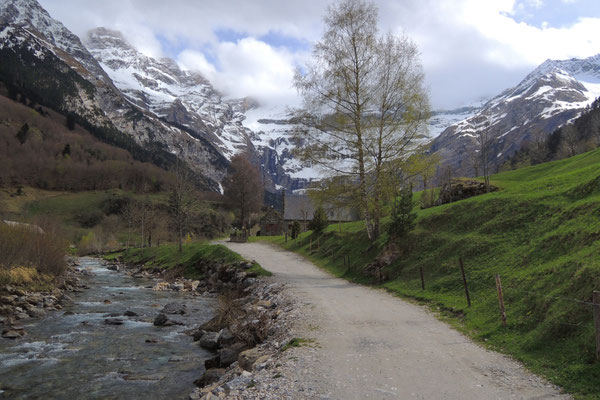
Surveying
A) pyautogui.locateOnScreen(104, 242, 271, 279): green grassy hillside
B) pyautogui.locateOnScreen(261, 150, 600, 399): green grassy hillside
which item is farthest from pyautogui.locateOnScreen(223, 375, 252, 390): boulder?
pyautogui.locateOnScreen(104, 242, 271, 279): green grassy hillside

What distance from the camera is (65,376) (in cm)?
1186

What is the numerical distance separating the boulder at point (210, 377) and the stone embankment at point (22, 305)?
1080 cm

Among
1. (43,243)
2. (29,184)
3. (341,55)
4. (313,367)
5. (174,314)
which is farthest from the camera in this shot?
(29,184)

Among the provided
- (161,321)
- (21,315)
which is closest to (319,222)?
(161,321)

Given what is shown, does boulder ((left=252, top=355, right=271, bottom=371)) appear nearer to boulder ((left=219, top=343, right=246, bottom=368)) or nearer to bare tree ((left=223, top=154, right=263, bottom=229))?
boulder ((left=219, top=343, right=246, bottom=368))

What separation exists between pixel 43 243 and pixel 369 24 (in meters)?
29.7

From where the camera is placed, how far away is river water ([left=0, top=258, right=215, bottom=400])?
35.4 ft

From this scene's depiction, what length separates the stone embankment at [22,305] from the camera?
1748cm

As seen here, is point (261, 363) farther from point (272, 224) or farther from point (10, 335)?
point (272, 224)

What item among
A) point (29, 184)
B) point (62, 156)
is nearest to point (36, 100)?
point (62, 156)

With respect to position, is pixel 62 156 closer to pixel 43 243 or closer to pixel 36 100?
pixel 36 100

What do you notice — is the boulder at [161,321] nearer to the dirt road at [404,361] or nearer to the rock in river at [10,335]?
the rock in river at [10,335]

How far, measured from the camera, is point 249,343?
41.0ft

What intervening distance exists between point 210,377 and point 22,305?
17.3 metres
